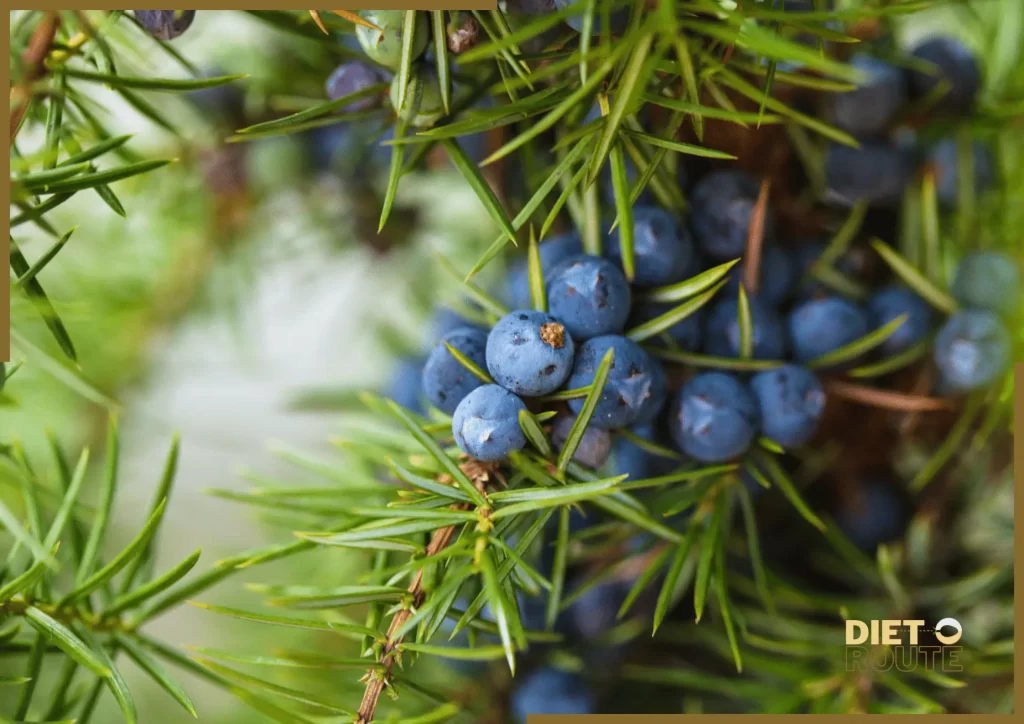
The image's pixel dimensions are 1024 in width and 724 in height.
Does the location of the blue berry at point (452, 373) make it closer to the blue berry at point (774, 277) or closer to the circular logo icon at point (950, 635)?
the blue berry at point (774, 277)

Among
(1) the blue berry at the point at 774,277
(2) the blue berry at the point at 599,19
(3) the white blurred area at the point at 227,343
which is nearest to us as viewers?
(2) the blue berry at the point at 599,19

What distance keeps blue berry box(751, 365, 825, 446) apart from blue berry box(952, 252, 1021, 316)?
0.11 m

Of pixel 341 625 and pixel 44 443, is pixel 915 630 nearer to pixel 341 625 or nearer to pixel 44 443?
pixel 341 625

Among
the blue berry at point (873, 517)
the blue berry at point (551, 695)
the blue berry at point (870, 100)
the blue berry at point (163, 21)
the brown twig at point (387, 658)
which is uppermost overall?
the blue berry at point (163, 21)

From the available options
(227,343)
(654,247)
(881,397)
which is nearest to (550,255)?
(654,247)

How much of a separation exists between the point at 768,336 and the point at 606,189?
0.29 ft

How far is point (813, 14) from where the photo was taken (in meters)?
0.26

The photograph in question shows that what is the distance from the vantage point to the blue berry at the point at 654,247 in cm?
31

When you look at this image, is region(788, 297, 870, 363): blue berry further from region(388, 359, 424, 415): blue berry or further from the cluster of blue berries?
region(388, 359, 424, 415): blue berry

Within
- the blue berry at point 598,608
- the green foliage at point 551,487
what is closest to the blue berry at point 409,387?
the green foliage at point 551,487

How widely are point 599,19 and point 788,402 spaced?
0.16 meters

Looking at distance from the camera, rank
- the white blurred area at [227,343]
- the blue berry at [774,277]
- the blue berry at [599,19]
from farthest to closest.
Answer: the white blurred area at [227,343]
the blue berry at [774,277]
the blue berry at [599,19]

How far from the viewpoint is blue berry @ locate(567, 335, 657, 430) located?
280mm

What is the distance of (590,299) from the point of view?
0.95 feet
